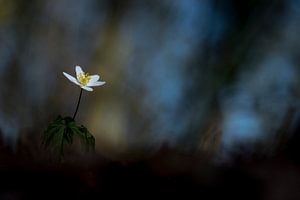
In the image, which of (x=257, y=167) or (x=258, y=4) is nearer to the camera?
(x=257, y=167)

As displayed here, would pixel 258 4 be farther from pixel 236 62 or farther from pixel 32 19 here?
pixel 32 19

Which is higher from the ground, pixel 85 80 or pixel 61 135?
pixel 85 80

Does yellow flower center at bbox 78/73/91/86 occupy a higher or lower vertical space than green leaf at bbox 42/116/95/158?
higher

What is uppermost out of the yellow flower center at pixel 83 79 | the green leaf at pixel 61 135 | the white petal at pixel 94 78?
the white petal at pixel 94 78

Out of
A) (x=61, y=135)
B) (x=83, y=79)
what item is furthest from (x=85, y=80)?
(x=61, y=135)

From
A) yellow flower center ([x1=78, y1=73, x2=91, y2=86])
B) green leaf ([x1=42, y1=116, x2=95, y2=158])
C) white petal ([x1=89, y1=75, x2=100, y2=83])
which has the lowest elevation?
green leaf ([x1=42, y1=116, x2=95, y2=158])

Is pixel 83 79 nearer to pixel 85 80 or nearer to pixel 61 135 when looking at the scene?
pixel 85 80

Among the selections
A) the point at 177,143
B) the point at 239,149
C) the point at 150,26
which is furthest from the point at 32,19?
the point at 239,149

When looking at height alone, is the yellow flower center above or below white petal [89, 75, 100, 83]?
below
